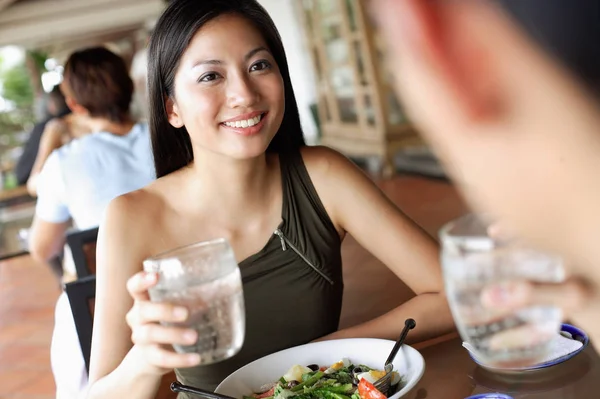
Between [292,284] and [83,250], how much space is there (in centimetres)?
89

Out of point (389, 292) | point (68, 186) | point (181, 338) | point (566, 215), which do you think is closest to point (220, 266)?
point (181, 338)

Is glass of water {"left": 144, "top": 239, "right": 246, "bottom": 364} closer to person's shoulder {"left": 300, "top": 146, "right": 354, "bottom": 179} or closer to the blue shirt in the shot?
person's shoulder {"left": 300, "top": 146, "right": 354, "bottom": 179}

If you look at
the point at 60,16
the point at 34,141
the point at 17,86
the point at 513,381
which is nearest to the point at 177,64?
the point at 513,381

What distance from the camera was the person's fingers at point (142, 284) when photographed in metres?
0.95

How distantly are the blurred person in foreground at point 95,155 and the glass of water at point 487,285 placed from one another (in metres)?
2.25

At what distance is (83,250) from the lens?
2.28 m

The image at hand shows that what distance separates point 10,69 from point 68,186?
60.1 ft

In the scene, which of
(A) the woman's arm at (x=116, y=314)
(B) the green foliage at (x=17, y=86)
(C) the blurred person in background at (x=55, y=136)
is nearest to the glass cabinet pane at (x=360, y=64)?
(C) the blurred person in background at (x=55, y=136)

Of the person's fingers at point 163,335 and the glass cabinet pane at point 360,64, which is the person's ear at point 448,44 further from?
the glass cabinet pane at point 360,64

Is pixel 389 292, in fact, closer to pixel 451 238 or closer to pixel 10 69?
pixel 451 238

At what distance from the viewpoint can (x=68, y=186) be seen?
9.33 ft

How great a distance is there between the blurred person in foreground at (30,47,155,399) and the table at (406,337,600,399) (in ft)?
5.93

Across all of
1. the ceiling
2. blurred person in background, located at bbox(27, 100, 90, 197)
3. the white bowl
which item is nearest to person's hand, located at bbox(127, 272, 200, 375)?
the white bowl

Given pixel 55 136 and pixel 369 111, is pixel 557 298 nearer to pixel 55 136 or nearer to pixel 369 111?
pixel 55 136
